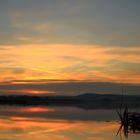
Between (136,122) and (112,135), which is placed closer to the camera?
(112,135)

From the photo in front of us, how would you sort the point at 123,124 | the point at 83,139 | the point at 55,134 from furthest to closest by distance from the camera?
the point at 123,124 < the point at 55,134 < the point at 83,139

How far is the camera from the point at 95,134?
21562 mm

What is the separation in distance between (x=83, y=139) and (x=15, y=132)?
13.4 feet

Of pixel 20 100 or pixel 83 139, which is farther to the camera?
pixel 20 100

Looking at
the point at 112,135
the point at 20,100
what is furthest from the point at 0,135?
the point at 20,100

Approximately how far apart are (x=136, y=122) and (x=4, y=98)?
298 ft

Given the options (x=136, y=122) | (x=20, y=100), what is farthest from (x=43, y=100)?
(x=136, y=122)

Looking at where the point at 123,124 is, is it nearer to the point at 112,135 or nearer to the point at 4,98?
the point at 112,135

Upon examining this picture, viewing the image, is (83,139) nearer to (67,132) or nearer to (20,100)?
(67,132)

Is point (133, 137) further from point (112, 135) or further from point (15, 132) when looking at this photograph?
point (15, 132)

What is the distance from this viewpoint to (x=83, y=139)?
19641 millimetres

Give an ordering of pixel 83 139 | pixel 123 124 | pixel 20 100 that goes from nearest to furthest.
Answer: pixel 83 139
pixel 123 124
pixel 20 100

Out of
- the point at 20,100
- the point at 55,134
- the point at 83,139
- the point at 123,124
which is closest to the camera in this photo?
the point at 83,139

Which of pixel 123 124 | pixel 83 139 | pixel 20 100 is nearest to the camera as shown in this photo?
pixel 83 139
